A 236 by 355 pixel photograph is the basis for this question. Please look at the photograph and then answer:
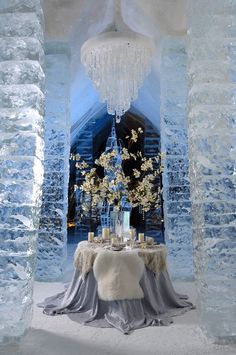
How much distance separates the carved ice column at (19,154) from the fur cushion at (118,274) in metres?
0.73

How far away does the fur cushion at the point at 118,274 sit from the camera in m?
3.17

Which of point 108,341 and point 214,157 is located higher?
point 214,157

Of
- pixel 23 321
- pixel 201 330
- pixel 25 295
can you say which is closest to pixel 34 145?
pixel 25 295

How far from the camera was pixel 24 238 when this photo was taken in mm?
2666

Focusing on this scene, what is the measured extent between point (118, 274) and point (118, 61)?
237 centimetres

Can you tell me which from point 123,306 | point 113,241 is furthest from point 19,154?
point 123,306

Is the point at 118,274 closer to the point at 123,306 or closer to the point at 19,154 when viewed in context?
the point at 123,306

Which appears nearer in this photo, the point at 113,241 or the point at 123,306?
the point at 123,306

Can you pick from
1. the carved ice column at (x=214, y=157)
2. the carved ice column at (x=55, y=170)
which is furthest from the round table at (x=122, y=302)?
the carved ice column at (x=55, y=170)

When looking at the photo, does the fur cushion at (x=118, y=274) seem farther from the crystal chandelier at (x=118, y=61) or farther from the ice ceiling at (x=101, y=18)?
the ice ceiling at (x=101, y=18)

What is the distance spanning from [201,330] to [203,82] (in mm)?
1960

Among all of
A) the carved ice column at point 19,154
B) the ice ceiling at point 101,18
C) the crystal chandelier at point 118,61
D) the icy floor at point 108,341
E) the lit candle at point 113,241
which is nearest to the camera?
the icy floor at point 108,341

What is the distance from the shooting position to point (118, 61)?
4.11 metres

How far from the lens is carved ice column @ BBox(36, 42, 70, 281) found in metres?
5.06
